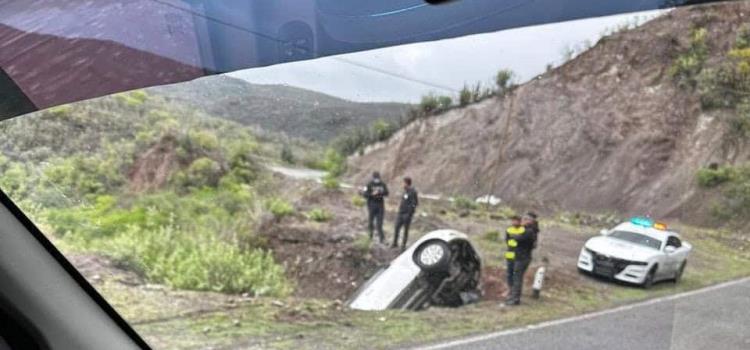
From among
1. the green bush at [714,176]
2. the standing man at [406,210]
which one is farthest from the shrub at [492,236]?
A: the green bush at [714,176]

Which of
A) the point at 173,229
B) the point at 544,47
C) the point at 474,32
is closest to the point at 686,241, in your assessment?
the point at 544,47

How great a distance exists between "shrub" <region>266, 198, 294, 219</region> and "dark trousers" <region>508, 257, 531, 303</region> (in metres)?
0.79

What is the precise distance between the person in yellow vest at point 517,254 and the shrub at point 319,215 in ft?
2.04

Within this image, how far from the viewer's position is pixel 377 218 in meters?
2.94

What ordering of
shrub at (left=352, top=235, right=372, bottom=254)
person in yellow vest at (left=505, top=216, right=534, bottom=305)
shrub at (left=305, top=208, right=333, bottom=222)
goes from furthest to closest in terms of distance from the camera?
shrub at (left=305, top=208, right=333, bottom=222) → shrub at (left=352, top=235, right=372, bottom=254) → person in yellow vest at (left=505, top=216, right=534, bottom=305)

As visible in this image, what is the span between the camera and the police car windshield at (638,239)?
2.50 metres

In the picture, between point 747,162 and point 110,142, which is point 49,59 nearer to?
point 110,142

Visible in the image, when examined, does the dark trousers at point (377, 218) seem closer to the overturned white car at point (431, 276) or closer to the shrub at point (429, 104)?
the overturned white car at point (431, 276)

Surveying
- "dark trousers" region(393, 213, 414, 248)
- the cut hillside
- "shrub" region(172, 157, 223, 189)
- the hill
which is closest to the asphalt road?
the cut hillside

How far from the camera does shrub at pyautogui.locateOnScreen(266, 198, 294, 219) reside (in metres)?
3.14

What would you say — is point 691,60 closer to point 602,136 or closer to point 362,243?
point 602,136

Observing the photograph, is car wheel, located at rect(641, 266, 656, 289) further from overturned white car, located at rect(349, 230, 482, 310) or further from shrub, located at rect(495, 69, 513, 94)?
shrub, located at rect(495, 69, 513, 94)

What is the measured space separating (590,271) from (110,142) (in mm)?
1734

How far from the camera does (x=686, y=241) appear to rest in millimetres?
2473
